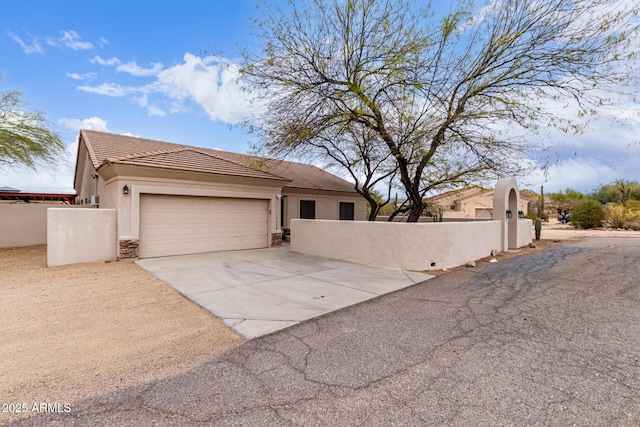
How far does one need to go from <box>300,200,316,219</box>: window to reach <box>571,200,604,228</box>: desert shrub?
67.0 ft

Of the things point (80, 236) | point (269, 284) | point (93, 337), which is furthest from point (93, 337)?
point (80, 236)

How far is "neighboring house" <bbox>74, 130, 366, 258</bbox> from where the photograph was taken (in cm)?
995

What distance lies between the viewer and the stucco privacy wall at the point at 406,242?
8.67 metres

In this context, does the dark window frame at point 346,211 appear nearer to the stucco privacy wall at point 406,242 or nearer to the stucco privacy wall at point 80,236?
the stucco privacy wall at point 406,242

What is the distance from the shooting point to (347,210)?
64.2 feet

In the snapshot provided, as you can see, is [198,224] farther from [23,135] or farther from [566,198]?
[566,198]

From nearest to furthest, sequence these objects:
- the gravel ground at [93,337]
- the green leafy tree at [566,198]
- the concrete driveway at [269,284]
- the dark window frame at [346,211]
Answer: the gravel ground at [93,337], the concrete driveway at [269,284], the dark window frame at [346,211], the green leafy tree at [566,198]

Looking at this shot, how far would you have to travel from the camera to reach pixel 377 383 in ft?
9.59

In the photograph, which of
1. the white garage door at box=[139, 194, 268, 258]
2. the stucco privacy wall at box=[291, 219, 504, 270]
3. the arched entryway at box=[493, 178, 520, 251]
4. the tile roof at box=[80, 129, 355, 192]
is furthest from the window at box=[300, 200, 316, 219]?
the arched entryway at box=[493, 178, 520, 251]

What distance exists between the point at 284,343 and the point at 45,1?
1316 centimetres

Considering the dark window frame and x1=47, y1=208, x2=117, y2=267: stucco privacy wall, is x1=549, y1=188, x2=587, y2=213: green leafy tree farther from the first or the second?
x1=47, y1=208, x2=117, y2=267: stucco privacy wall

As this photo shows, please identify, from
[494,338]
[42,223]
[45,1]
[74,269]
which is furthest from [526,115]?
[42,223]

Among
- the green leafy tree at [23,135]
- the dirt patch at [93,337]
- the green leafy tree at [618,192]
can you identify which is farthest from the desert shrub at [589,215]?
the green leafy tree at [23,135]

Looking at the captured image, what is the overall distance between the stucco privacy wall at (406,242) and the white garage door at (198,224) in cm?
304
